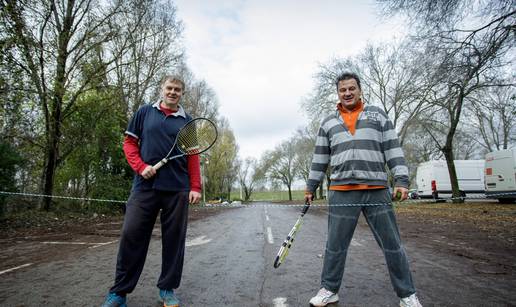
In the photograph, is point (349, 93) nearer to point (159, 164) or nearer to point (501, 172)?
point (159, 164)

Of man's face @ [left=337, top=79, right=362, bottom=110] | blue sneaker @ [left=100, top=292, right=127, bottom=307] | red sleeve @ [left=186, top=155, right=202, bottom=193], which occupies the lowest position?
blue sneaker @ [left=100, top=292, right=127, bottom=307]

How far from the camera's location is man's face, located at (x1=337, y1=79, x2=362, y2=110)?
3.14 meters

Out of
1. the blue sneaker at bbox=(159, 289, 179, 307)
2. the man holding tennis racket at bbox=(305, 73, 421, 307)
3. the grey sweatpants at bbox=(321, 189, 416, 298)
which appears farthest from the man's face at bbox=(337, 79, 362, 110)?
the blue sneaker at bbox=(159, 289, 179, 307)

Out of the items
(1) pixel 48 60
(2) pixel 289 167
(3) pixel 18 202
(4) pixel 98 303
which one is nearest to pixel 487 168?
(4) pixel 98 303

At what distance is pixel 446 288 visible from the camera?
3334 mm

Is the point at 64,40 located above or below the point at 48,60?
above

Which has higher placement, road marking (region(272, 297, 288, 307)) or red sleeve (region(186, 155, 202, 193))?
red sleeve (region(186, 155, 202, 193))

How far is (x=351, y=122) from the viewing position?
3150 mm

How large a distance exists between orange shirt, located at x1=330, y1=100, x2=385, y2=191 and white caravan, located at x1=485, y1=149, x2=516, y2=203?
14.9 meters

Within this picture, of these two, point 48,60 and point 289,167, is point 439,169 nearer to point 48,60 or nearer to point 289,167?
point 48,60

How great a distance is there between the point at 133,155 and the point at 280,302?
2.05 meters

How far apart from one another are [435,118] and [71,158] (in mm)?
23511

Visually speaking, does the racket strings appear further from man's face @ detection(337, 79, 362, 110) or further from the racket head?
man's face @ detection(337, 79, 362, 110)

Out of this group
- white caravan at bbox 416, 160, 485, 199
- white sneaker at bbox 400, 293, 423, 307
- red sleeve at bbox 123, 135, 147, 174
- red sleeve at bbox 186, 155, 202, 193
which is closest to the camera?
white sneaker at bbox 400, 293, 423, 307
